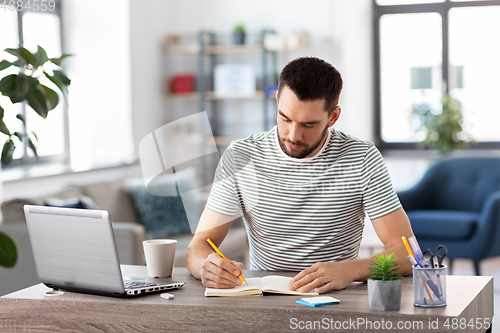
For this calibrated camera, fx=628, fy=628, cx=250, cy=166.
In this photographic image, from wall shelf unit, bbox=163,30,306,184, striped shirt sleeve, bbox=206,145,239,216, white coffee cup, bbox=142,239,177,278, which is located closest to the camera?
white coffee cup, bbox=142,239,177,278

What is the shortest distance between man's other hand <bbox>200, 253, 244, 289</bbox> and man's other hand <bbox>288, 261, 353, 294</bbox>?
0.13 meters

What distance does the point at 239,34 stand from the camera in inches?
209

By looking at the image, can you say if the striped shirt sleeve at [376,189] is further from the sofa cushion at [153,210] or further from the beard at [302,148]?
the sofa cushion at [153,210]

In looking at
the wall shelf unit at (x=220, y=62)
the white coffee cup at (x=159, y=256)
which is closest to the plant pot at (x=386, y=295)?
the white coffee cup at (x=159, y=256)

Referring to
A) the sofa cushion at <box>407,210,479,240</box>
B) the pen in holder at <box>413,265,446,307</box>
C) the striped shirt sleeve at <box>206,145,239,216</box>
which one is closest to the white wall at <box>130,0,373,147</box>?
the sofa cushion at <box>407,210,479,240</box>

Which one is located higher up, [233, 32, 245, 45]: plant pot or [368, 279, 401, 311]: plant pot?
[233, 32, 245, 45]: plant pot

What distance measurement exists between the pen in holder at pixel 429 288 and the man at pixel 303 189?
334 mm

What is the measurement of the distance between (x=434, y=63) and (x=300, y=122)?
A: 4076 mm

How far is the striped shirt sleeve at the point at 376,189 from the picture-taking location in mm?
1650

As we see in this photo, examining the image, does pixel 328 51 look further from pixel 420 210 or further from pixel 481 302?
pixel 481 302

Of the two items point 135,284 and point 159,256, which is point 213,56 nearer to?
point 159,256

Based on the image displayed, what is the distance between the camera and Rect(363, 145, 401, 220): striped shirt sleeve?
1.65 meters

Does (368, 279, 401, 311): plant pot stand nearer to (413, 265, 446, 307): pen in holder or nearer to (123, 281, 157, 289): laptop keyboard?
(413, 265, 446, 307): pen in holder

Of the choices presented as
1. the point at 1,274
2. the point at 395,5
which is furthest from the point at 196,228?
the point at 395,5
